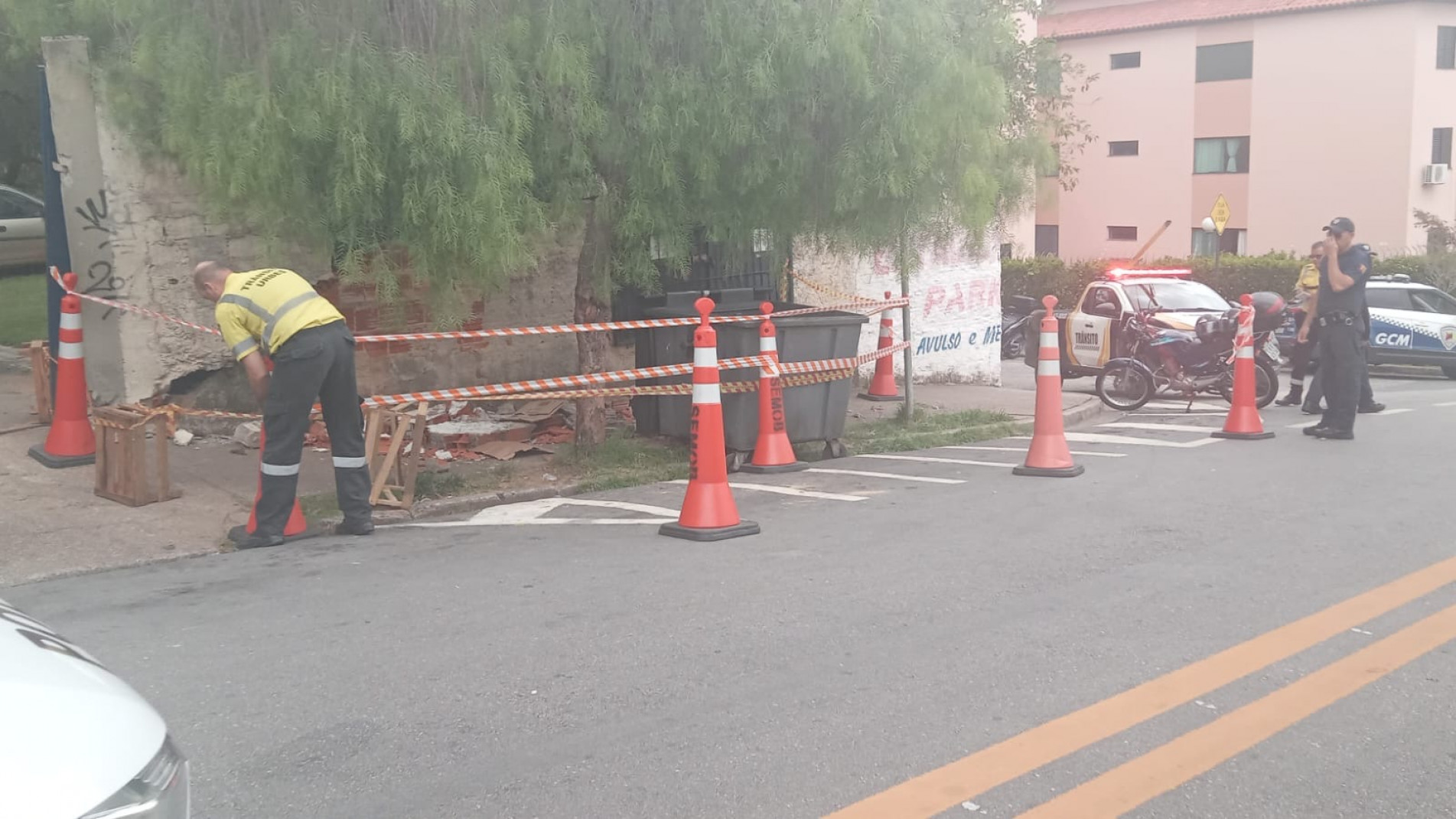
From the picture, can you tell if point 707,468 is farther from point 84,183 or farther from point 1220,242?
point 1220,242

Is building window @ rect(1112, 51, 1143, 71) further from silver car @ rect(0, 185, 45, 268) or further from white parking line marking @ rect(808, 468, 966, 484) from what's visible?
white parking line marking @ rect(808, 468, 966, 484)

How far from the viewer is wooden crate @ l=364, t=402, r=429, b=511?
8188 millimetres

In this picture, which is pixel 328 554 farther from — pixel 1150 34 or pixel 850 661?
pixel 1150 34

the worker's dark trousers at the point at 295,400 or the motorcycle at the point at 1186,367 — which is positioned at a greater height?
the worker's dark trousers at the point at 295,400

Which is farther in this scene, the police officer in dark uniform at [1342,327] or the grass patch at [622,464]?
the police officer in dark uniform at [1342,327]

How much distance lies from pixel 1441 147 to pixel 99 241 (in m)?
35.6

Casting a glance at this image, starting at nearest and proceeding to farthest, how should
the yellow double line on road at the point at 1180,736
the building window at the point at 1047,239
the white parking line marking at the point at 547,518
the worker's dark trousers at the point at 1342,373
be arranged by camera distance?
1. the yellow double line on road at the point at 1180,736
2. the white parking line marking at the point at 547,518
3. the worker's dark trousers at the point at 1342,373
4. the building window at the point at 1047,239

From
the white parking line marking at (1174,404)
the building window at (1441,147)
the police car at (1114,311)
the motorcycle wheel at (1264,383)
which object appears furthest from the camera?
the building window at (1441,147)

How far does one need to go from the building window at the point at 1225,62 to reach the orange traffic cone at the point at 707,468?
115 ft

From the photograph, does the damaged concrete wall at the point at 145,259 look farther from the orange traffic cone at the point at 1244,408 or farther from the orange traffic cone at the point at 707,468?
the orange traffic cone at the point at 1244,408

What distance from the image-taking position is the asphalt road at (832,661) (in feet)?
12.2

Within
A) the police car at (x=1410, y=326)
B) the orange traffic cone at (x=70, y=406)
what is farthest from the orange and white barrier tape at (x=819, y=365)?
the police car at (x=1410, y=326)

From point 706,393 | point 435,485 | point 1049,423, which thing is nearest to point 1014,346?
point 1049,423

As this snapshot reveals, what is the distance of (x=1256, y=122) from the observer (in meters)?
37.3
